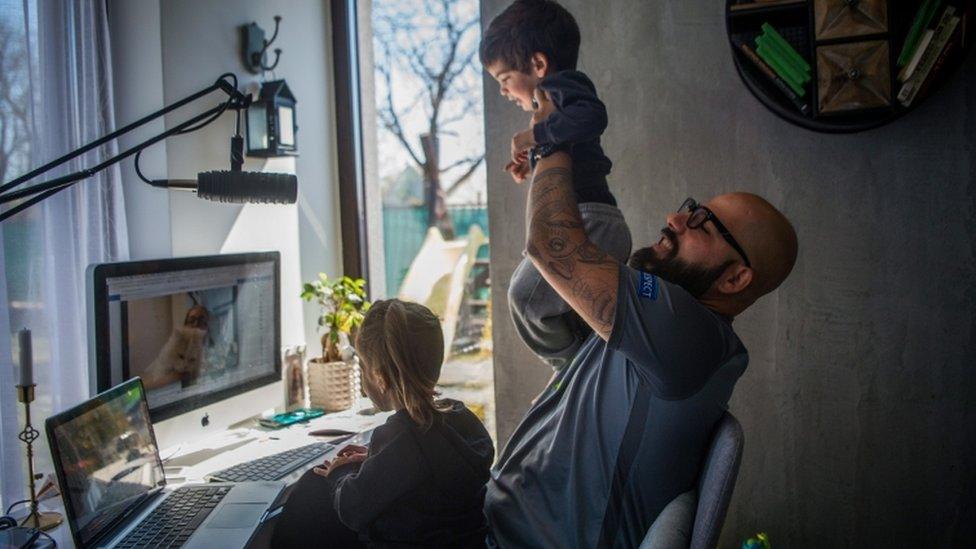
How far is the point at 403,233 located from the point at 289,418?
1017 mm

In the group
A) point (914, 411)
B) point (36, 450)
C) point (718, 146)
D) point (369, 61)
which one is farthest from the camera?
point (369, 61)

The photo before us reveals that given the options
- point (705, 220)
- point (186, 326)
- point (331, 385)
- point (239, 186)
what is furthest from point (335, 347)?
point (705, 220)

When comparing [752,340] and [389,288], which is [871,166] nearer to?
[752,340]

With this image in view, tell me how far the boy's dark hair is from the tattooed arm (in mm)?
302

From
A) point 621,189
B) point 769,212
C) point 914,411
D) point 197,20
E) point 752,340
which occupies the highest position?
point 197,20

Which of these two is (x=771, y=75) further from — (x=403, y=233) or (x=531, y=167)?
(x=403, y=233)

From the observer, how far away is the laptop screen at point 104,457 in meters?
1.26

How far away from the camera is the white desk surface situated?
1.68m

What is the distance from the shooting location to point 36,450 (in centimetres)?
164

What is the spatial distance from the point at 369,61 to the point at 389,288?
0.94 metres

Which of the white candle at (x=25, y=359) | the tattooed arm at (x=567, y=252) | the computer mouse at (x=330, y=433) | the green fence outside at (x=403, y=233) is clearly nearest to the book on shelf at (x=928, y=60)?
the tattooed arm at (x=567, y=252)

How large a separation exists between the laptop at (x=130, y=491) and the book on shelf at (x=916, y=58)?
1.80 metres

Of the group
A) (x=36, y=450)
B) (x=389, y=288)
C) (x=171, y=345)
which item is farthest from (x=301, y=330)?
(x=36, y=450)

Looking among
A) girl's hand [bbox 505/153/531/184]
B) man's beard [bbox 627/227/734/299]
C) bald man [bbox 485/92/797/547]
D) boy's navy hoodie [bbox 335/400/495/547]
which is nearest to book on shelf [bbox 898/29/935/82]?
bald man [bbox 485/92/797/547]
